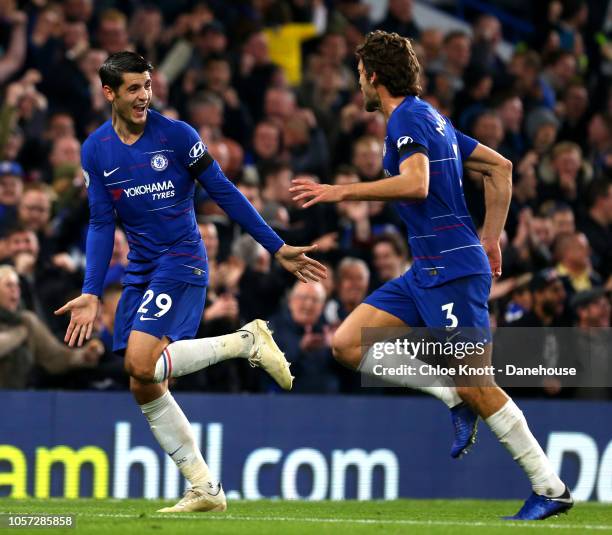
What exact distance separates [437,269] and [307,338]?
3.85 metres

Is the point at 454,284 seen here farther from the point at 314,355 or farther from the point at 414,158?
the point at 314,355

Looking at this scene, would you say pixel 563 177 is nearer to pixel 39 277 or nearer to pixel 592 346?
pixel 592 346

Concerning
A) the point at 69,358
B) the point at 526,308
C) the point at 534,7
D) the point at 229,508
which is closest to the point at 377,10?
the point at 534,7

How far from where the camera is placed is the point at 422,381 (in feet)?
28.0

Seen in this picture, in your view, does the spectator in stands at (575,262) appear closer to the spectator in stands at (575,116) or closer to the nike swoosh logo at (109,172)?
the spectator in stands at (575,116)

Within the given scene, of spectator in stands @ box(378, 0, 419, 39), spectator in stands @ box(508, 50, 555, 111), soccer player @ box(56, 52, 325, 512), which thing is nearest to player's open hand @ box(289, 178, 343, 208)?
soccer player @ box(56, 52, 325, 512)

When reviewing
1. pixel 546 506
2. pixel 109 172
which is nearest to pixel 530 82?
pixel 109 172

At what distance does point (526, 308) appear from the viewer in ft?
40.4

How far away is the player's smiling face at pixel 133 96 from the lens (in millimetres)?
8148

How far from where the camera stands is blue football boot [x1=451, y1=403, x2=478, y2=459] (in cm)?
805

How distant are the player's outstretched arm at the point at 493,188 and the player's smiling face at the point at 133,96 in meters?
1.90

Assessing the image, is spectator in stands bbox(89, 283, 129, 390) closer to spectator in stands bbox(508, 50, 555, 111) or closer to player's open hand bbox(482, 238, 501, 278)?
player's open hand bbox(482, 238, 501, 278)

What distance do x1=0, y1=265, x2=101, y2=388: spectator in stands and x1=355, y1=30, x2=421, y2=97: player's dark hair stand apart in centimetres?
396

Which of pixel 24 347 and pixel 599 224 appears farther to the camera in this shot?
pixel 599 224
